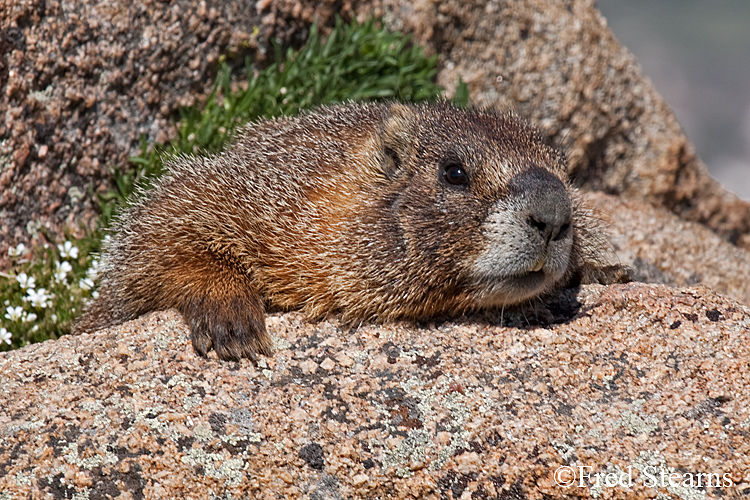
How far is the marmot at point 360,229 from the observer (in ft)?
14.1

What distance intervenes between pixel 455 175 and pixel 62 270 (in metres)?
3.42

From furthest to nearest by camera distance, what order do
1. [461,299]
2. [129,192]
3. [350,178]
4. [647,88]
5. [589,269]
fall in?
[647,88], [129,192], [589,269], [350,178], [461,299]

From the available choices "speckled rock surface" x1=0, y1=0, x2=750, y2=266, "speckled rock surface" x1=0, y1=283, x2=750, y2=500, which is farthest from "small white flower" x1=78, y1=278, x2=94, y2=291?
"speckled rock surface" x1=0, y1=283, x2=750, y2=500

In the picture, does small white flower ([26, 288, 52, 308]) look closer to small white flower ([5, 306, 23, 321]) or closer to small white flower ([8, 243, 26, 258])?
small white flower ([5, 306, 23, 321])

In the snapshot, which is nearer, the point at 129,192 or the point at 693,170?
the point at 129,192

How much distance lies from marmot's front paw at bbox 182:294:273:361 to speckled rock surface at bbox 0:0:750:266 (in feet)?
8.30

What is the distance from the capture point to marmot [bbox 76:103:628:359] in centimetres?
429

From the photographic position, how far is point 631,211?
7582 millimetres

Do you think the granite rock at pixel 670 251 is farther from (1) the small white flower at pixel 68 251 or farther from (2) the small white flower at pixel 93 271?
(1) the small white flower at pixel 68 251

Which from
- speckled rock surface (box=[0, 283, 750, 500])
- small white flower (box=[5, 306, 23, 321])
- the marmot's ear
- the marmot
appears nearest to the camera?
speckled rock surface (box=[0, 283, 750, 500])

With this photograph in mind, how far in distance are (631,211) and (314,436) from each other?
4713 millimetres

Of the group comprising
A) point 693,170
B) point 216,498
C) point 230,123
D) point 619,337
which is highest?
point 693,170

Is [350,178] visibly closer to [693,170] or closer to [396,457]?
[396,457]

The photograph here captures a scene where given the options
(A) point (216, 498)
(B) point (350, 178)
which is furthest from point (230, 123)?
(A) point (216, 498)
